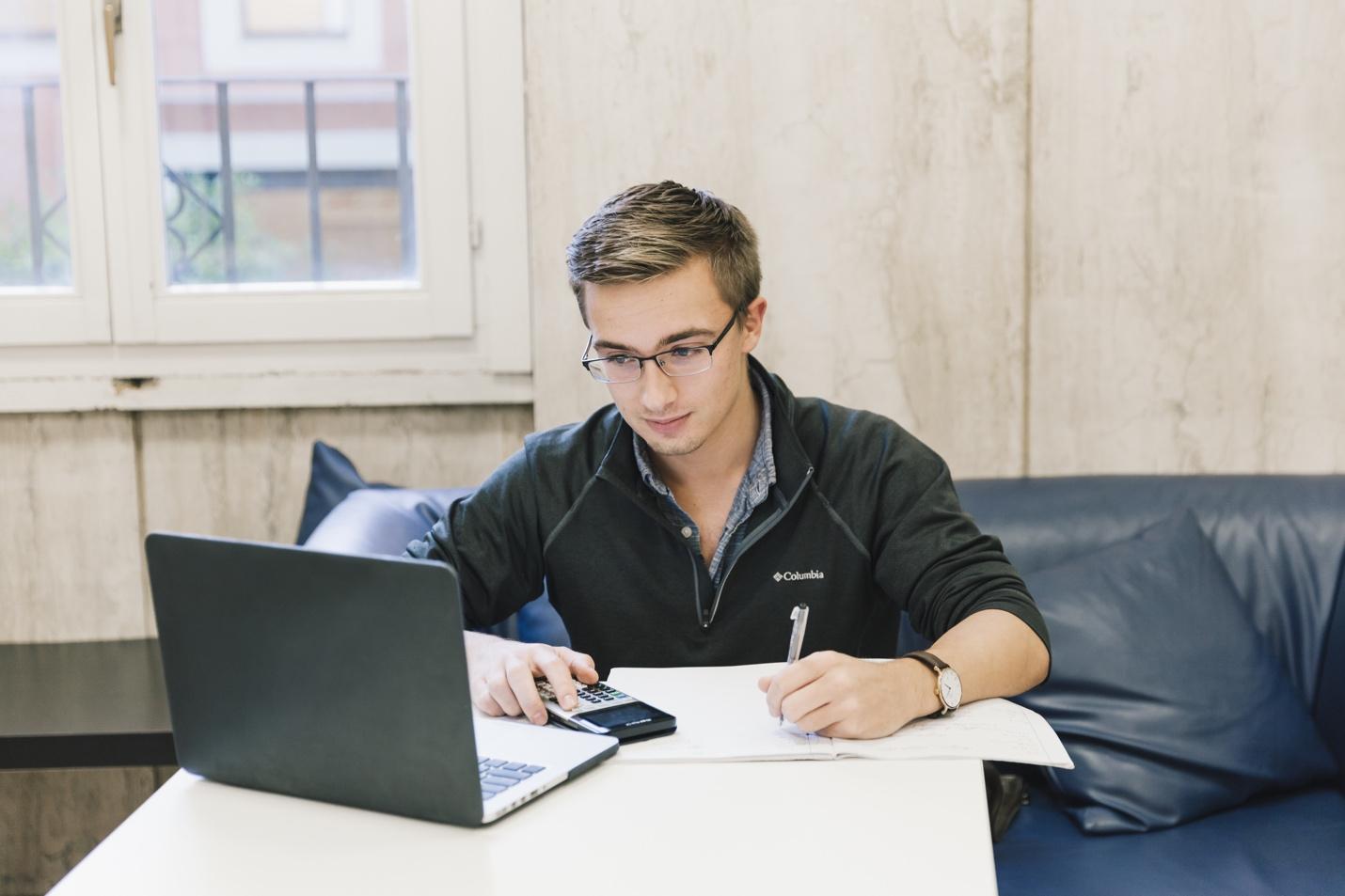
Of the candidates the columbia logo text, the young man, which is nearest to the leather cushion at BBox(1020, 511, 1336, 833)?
the young man

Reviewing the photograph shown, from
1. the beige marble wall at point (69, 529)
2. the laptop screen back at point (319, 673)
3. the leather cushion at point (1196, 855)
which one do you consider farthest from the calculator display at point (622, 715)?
the beige marble wall at point (69, 529)

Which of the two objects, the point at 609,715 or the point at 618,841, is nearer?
the point at 618,841

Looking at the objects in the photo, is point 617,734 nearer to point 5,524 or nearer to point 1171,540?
point 1171,540

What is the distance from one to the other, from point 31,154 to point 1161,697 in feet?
7.55

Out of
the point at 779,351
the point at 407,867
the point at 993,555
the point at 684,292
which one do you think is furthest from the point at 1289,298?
the point at 407,867

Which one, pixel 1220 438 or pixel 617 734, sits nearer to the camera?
pixel 617 734

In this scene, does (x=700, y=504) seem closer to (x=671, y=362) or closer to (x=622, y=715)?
(x=671, y=362)

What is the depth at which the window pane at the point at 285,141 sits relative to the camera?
2.53 metres

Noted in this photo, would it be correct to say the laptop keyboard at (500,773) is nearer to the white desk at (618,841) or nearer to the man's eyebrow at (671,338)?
the white desk at (618,841)

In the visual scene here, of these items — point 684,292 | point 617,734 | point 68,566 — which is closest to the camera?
point 617,734

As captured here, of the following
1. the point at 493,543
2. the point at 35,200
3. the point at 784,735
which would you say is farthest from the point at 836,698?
the point at 35,200

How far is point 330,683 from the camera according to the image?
3.58 ft

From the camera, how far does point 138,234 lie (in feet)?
8.31

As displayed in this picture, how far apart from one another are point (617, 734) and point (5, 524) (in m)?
1.85
